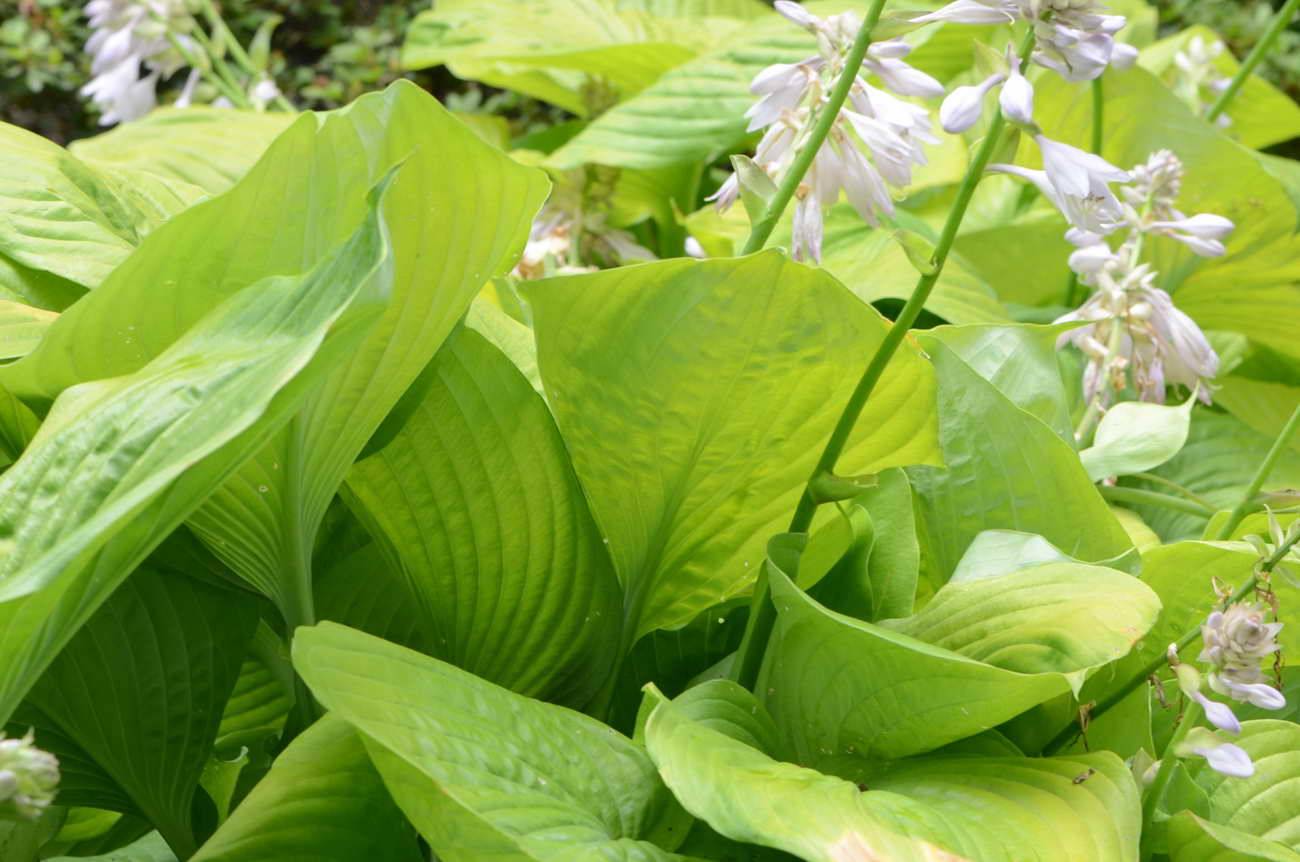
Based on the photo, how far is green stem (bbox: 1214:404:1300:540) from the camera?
55 centimetres

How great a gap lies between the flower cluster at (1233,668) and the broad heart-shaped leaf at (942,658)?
0.02 m

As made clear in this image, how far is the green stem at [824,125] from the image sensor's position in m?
0.50

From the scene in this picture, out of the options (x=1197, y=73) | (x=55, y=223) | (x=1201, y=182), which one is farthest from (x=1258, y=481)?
(x=1197, y=73)

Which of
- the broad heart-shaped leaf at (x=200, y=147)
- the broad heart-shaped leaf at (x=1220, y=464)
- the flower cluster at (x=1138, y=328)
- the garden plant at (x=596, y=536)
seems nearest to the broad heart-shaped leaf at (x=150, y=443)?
the garden plant at (x=596, y=536)

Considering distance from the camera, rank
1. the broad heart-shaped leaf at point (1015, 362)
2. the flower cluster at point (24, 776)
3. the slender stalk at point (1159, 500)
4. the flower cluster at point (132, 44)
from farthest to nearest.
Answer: the flower cluster at point (132, 44)
the slender stalk at point (1159, 500)
the broad heart-shaped leaf at point (1015, 362)
the flower cluster at point (24, 776)

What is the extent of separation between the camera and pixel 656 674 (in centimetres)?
65

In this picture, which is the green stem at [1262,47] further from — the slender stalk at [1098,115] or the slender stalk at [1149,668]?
the slender stalk at [1149,668]

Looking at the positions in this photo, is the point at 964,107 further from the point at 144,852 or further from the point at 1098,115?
the point at 1098,115

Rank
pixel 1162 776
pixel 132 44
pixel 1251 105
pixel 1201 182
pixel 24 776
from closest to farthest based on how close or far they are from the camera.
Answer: pixel 24 776 → pixel 1162 776 → pixel 1201 182 → pixel 132 44 → pixel 1251 105

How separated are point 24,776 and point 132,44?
1210 millimetres

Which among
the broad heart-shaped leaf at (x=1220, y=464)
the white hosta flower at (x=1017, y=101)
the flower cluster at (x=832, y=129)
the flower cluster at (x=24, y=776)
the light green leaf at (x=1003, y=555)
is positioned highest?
the white hosta flower at (x=1017, y=101)

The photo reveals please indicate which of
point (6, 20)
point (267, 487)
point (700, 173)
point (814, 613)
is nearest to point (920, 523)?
point (814, 613)

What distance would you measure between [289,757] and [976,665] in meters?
0.25

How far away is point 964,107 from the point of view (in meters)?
0.48
